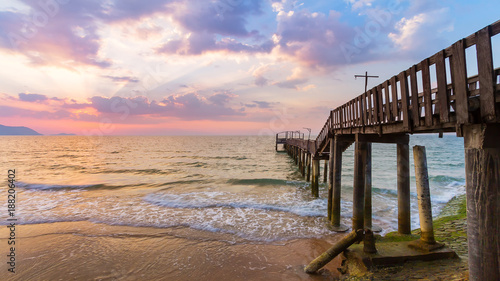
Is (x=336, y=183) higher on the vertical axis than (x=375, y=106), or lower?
lower

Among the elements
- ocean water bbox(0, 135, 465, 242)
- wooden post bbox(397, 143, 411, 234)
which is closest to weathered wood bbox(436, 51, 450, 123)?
wooden post bbox(397, 143, 411, 234)

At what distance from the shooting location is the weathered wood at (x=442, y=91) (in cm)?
382

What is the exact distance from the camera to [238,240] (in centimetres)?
988

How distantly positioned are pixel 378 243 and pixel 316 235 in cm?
392

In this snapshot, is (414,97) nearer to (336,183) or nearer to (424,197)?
(424,197)

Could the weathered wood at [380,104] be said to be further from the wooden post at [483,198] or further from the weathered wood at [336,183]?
the weathered wood at [336,183]

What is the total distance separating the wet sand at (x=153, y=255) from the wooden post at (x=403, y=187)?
2.34 m

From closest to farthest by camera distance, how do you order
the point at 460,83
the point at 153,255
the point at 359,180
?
the point at 460,83 < the point at 359,180 < the point at 153,255

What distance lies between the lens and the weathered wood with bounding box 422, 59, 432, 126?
13.9 feet

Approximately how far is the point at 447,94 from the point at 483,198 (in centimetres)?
164

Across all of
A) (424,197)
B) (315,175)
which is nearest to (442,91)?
(424,197)

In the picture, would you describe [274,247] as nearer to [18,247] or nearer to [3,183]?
[18,247]

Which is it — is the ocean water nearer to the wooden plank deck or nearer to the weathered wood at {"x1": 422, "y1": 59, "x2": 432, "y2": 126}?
the wooden plank deck

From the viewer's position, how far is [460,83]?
3545 mm
